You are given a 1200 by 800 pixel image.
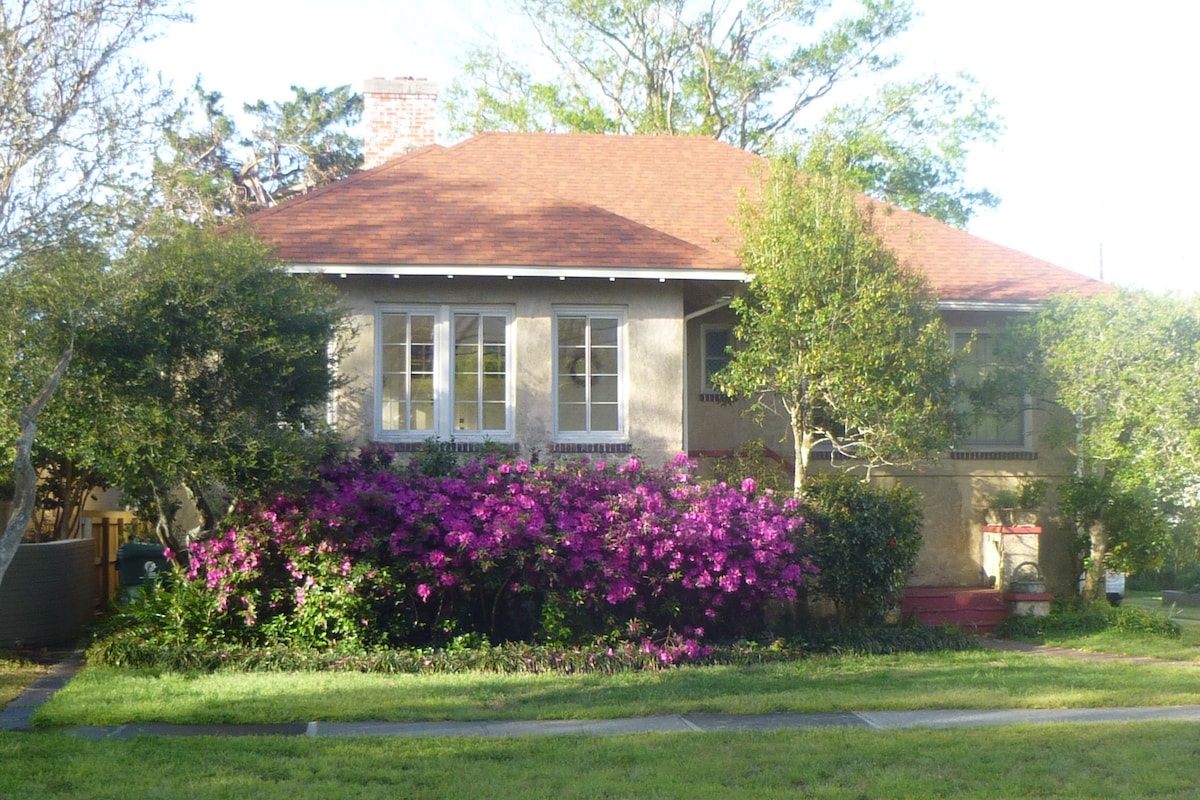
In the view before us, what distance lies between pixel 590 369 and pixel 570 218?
6.90 feet

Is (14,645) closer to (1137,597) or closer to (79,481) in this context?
(79,481)

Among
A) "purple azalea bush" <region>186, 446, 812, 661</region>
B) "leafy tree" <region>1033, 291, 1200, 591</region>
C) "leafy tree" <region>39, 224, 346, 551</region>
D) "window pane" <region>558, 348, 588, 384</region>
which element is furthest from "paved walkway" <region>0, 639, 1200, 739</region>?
"window pane" <region>558, 348, 588, 384</region>

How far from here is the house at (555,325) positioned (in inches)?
557

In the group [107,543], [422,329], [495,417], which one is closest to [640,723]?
[495,417]

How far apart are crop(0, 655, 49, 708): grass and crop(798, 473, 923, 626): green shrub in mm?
7555

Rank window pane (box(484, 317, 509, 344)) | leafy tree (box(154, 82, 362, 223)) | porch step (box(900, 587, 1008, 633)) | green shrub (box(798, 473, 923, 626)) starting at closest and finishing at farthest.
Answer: green shrub (box(798, 473, 923, 626)) < porch step (box(900, 587, 1008, 633)) < window pane (box(484, 317, 509, 344)) < leafy tree (box(154, 82, 362, 223))

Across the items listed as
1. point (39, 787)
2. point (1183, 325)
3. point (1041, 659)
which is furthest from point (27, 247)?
point (1183, 325)

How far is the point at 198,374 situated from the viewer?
10.8 metres

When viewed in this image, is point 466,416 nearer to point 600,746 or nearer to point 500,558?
point 500,558

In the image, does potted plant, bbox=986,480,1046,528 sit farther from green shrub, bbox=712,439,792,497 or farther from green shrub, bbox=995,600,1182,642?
green shrub, bbox=712,439,792,497

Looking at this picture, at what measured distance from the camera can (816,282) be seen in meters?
13.2

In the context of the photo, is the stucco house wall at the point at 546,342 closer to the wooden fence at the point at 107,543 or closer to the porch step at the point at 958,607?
the porch step at the point at 958,607

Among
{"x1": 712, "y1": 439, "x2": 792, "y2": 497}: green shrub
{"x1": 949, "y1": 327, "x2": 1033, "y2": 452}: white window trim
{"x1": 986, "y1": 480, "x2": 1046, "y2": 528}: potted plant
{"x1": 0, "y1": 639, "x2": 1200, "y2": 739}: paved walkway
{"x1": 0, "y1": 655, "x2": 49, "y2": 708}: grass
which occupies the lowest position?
{"x1": 0, "y1": 639, "x2": 1200, "y2": 739}: paved walkway

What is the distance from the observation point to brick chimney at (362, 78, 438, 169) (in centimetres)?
1886
